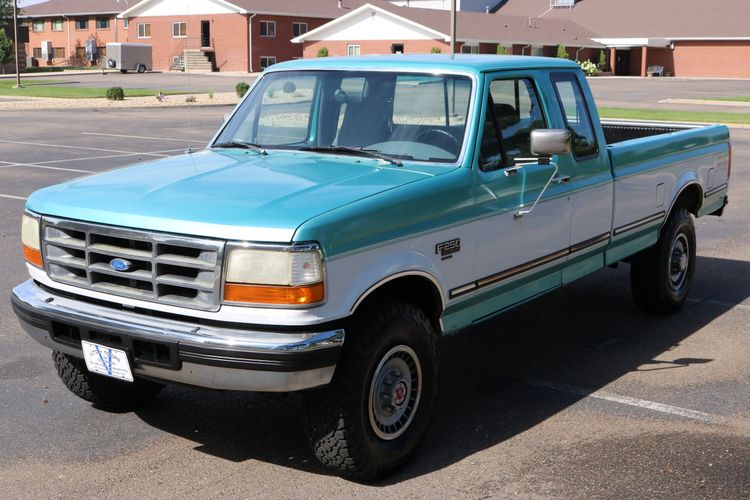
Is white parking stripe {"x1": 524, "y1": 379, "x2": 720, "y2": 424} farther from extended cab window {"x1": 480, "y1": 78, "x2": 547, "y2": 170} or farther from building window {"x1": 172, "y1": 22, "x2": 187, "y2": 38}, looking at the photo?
building window {"x1": 172, "y1": 22, "x2": 187, "y2": 38}

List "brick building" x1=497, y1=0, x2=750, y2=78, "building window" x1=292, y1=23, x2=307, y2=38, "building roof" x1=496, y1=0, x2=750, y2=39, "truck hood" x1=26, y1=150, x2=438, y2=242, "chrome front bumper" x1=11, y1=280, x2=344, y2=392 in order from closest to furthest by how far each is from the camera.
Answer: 1. "chrome front bumper" x1=11, y1=280, x2=344, y2=392
2. "truck hood" x1=26, y1=150, x2=438, y2=242
3. "brick building" x1=497, y1=0, x2=750, y2=78
4. "building window" x1=292, y1=23, x2=307, y2=38
5. "building roof" x1=496, y1=0, x2=750, y2=39

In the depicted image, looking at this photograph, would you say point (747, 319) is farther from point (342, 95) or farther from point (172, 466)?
point (172, 466)

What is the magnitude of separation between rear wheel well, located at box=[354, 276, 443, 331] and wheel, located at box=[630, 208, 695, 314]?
3122 mm

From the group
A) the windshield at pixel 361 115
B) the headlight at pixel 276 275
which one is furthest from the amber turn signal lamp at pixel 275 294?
the windshield at pixel 361 115

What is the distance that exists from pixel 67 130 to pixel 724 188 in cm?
2120

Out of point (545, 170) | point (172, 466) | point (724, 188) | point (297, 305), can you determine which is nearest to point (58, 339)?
point (172, 466)

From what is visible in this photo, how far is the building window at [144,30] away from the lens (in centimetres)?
8069

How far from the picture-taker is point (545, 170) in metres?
6.02

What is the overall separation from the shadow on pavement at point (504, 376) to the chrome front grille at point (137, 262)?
2.66 ft

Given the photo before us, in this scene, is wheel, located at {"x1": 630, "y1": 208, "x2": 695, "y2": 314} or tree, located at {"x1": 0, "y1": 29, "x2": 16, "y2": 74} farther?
tree, located at {"x1": 0, "y1": 29, "x2": 16, "y2": 74}

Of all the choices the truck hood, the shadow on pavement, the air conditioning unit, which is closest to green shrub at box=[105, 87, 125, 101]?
the shadow on pavement

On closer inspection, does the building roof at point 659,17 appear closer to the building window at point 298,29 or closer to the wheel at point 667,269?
the building window at point 298,29

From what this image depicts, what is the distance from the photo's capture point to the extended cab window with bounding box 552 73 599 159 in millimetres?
6553

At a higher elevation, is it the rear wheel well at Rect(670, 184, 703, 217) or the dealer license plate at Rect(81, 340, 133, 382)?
the rear wheel well at Rect(670, 184, 703, 217)
